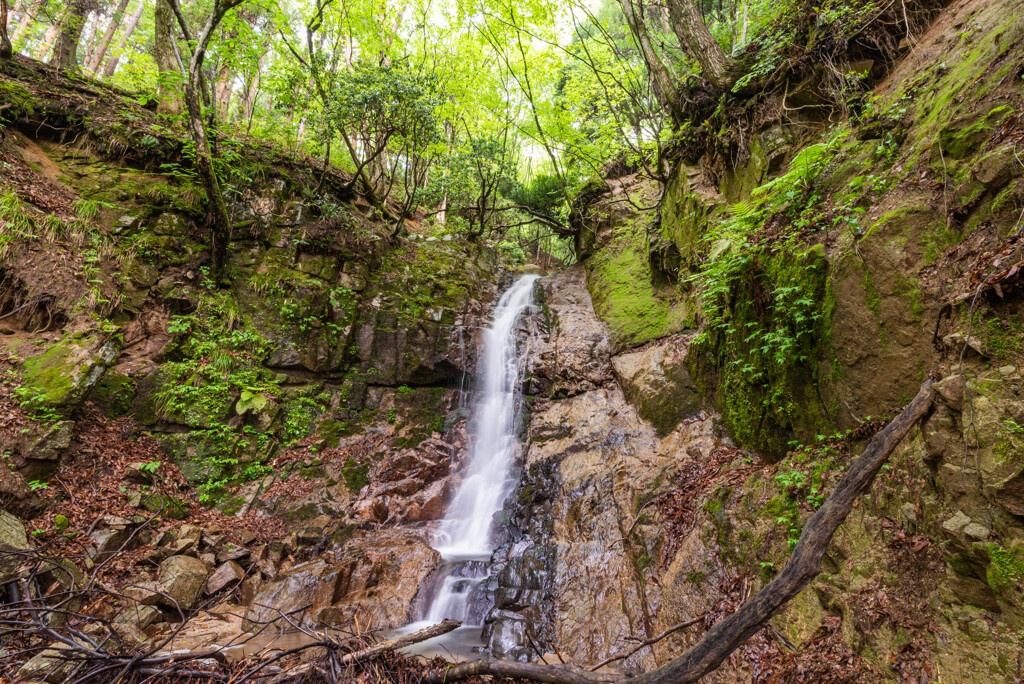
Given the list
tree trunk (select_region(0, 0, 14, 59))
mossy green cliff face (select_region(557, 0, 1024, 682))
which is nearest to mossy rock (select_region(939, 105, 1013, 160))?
mossy green cliff face (select_region(557, 0, 1024, 682))

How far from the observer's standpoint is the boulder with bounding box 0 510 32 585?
12.6ft

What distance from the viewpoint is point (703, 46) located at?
278 inches

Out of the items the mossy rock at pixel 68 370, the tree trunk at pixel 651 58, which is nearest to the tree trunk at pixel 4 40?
the mossy rock at pixel 68 370

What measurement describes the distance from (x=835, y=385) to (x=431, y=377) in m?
7.48

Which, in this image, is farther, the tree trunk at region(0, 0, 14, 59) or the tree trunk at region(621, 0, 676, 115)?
the tree trunk at region(0, 0, 14, 59)

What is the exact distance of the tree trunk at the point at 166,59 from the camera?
27.9 feet

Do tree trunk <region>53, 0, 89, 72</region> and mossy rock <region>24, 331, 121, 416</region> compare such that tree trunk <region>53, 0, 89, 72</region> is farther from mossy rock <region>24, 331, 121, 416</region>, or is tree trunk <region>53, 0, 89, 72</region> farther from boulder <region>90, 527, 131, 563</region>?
boulder <region>90, 527, 131, 563</region>

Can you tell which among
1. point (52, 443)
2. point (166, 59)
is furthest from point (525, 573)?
point (166, 59)

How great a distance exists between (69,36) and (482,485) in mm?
14881

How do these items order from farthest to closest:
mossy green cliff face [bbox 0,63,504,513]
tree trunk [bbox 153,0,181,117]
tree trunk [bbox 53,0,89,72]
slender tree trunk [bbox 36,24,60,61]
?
slender tree trunk [bbox 36,24,60,61] → tree trunk [bbox 53,0,89,72] → tree trunk [bbox 153,0,181,117] → mossy green cliff face [bbox 0,63,504,513]

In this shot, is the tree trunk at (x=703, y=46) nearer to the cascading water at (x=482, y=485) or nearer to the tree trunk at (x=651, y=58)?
the tree trunk at (x=651, y=58)

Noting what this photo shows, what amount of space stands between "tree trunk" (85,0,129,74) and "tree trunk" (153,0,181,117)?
4478 mm

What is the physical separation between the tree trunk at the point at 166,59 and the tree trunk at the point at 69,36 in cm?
206

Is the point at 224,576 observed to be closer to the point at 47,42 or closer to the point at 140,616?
the point at 140,616
